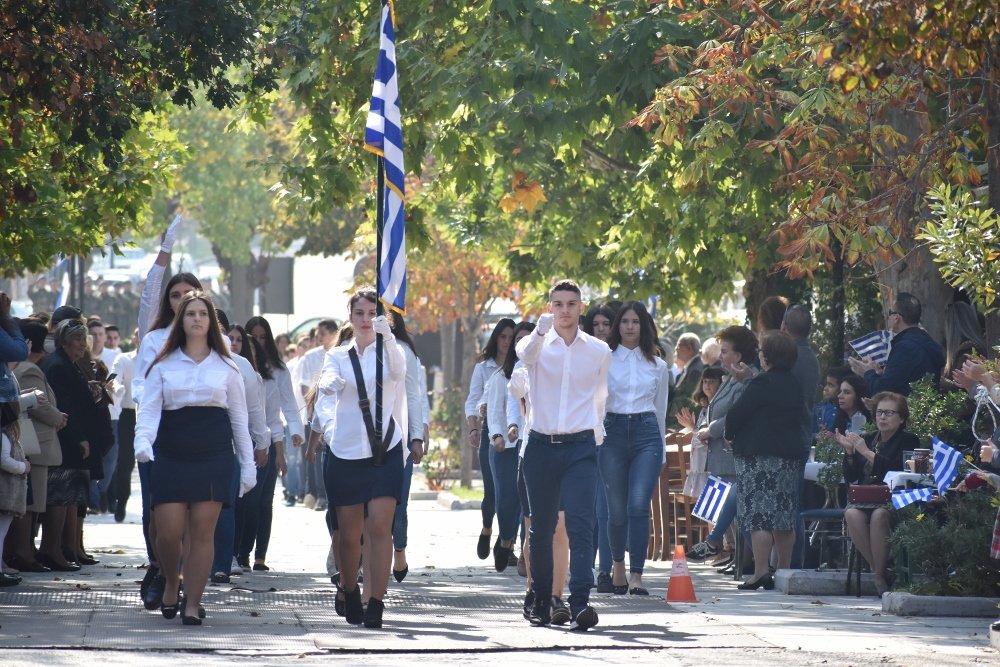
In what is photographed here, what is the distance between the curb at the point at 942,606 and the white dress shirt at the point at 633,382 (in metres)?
2.26

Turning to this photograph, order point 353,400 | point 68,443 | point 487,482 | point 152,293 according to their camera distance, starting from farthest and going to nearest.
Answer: point 487,482
point 68,443
point 152,293
point 353,400

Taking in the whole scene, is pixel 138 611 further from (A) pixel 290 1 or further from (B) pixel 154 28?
(A) pixel 290 1

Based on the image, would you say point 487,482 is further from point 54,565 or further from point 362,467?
point 362,467

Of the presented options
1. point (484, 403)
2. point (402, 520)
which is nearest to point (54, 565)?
point (402, 520)

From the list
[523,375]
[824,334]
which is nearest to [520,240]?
[824,334]

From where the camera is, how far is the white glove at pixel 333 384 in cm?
1094

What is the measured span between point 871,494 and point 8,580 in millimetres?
6021

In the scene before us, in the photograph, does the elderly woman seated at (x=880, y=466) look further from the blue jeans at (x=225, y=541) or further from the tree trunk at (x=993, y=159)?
the blue jeans at (x=225, y=541)

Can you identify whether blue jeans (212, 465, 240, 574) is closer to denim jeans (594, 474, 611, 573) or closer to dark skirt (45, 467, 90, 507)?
dark skirt (45, 467, 90, 507)

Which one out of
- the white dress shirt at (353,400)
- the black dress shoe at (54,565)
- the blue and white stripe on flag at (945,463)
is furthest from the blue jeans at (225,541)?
the blue and white stripe on flag at (945,463)

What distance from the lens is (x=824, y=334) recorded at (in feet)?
61.8

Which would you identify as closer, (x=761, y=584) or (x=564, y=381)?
(x=564, y=381)

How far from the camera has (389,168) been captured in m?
11.9

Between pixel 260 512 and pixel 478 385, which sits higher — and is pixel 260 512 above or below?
below
